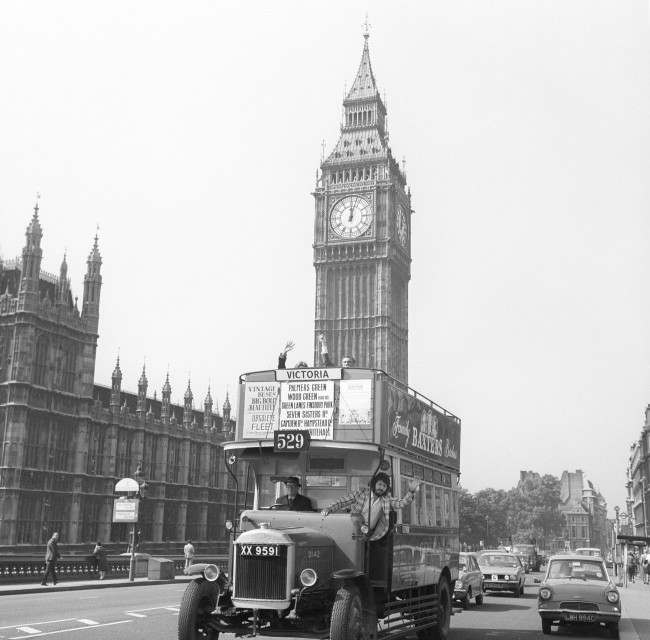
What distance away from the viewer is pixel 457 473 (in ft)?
65.8

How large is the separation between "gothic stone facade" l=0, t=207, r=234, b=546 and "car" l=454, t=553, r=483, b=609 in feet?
106

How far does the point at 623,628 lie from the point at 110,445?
4598 centimetres

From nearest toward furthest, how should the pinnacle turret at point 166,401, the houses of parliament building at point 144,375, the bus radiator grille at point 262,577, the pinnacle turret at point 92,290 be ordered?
the bus radiator grille at point 262,577 < the houses of parliament building at point 144,375 < the pinnacle turret at point 92,290 < the pinnacle turret at point 166,401

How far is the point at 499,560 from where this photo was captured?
104 feet

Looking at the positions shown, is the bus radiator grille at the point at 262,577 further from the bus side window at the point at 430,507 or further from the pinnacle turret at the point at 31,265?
the pinnacle turret at the point at 31,265

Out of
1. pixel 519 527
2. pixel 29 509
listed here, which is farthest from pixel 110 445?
pixel 519 527

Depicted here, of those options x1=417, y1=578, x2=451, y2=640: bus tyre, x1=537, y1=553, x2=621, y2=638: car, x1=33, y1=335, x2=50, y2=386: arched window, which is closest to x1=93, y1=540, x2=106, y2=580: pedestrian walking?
x1=33, y1=335, x2=50, y2=386: arched window

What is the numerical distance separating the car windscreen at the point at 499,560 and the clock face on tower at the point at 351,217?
7000 centimetres

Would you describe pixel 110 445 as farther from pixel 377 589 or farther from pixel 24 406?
pixel 377 589

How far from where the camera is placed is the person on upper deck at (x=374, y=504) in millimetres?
12806

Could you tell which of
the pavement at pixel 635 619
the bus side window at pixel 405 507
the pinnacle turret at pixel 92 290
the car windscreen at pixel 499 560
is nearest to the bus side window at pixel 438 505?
the bus side window at pixel 405 507

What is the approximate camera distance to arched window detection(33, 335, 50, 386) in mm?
53281

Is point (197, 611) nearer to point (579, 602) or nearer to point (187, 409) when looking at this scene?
point (579, 602)

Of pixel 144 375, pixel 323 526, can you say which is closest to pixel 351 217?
pixel 144 375
